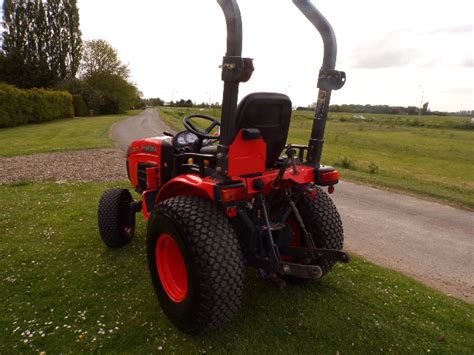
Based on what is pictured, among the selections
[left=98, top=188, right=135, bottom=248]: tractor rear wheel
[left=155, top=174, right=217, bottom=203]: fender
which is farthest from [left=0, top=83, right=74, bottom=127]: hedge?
[left=155, top=174, right=217, bottom=203]: fender

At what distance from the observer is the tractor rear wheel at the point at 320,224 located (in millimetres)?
3014

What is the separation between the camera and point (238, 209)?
262cm

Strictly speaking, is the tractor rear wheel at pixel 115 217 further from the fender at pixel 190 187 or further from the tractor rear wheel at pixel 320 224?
the tractor rear wheel at pixel 320 224

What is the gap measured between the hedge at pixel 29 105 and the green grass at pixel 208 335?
2029cm

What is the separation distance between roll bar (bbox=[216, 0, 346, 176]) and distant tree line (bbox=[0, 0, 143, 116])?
37012 millimetres

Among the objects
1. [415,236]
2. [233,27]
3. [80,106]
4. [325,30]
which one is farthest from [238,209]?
[80,106]

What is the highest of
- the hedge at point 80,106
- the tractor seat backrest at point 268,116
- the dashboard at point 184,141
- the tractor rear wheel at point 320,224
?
the tractor seat backrest at point 268,116

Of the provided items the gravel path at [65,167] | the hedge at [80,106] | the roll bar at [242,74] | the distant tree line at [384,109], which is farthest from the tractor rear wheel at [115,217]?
the distant tree line at [384,109]

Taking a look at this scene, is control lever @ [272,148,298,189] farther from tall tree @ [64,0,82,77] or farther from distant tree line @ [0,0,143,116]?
tall tree @ [64,0,82,77]

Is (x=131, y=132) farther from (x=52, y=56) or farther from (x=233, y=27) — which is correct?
(x=52, y=56)

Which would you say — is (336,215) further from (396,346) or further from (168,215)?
(168,215)

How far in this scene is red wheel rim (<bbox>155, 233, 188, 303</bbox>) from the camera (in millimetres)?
2740

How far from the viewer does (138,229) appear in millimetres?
4551

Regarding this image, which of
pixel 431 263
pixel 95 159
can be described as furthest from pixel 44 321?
pixel 95 159
